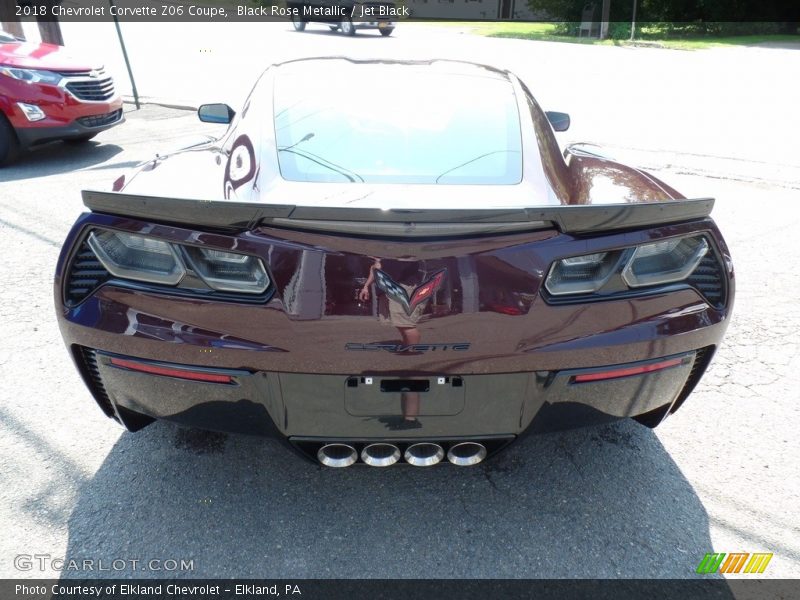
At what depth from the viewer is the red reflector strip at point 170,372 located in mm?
1750

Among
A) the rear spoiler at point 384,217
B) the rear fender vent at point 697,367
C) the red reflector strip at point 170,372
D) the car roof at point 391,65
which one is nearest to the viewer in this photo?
the rear spoiler at point 384,217

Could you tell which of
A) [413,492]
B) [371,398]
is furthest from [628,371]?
[413,492]

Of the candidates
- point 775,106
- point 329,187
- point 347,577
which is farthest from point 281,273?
point 775,106

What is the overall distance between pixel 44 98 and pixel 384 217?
6624 mm

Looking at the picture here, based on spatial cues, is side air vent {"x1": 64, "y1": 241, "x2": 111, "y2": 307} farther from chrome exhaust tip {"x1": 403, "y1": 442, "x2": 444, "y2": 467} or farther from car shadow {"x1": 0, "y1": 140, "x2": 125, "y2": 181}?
car shadow {"x1": 0, "y1": 140, "x2": 125, "y2": 181}

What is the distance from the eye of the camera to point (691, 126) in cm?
903

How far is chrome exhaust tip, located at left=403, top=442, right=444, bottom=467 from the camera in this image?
1846 mm

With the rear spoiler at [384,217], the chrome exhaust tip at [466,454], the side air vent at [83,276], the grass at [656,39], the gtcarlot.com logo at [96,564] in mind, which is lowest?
the grass at [656,39]

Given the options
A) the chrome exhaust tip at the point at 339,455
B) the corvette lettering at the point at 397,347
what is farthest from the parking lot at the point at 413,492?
the corvette lettering at the point at 397,347

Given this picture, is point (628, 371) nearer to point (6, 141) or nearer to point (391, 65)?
point (391, 65)

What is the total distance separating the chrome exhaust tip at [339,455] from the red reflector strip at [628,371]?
27.0 inches

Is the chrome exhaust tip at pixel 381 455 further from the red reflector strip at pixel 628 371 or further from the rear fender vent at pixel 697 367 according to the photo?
the rear fender vent at pixel 697 367

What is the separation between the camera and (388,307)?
1633 mm

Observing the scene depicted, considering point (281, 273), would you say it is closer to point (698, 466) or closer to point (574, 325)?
point (574, 325)
